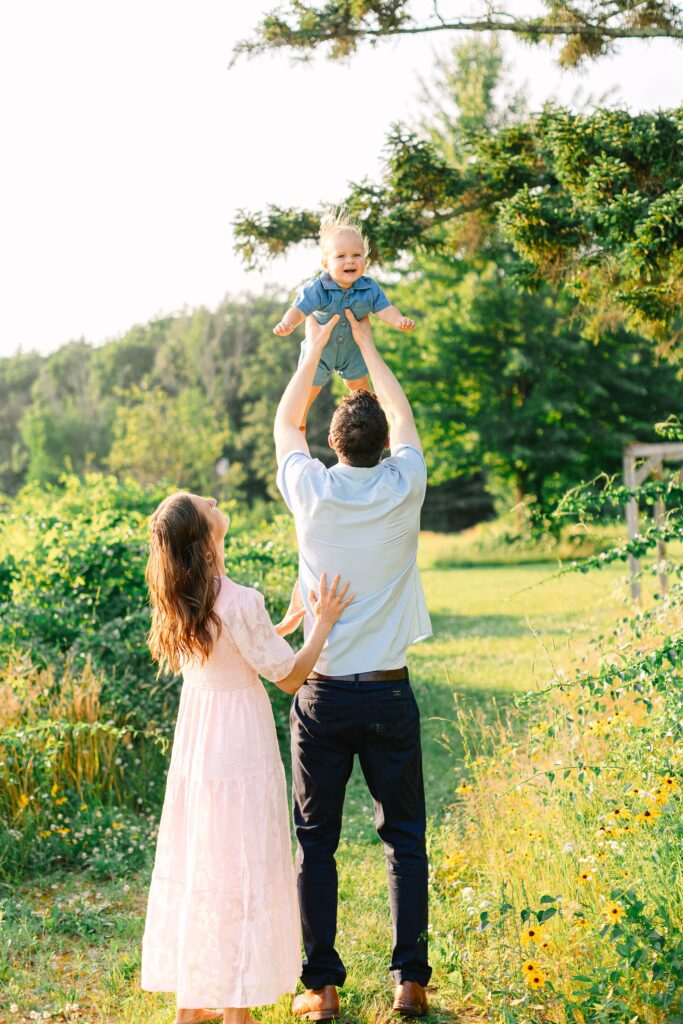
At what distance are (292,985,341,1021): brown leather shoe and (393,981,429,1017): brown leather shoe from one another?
21cm

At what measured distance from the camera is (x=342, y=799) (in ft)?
11.2

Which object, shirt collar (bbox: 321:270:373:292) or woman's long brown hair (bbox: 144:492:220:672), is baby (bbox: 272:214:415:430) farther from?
woman's long brown hair (bbox: 144:492:220:672)

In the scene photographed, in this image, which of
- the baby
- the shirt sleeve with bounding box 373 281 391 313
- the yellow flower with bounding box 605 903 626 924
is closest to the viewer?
the yellow flower with bounding box 605 903 626 924

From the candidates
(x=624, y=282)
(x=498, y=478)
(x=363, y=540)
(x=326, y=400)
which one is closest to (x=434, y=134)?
(x=498, y=478)

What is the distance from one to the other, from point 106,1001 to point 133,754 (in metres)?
2.28

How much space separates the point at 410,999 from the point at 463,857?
130 centimetres

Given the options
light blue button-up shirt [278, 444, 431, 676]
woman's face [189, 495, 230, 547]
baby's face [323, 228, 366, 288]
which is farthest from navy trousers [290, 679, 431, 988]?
baby's face [323, 228, 366, 288]

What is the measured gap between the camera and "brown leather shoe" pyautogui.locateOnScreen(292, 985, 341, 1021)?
3445 mm

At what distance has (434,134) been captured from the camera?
91.4ft

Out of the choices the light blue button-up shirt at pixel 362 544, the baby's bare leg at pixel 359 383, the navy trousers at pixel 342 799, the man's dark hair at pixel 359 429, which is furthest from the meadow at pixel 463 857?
the man's dark hair at pixel 359 429

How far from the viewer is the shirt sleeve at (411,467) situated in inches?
133

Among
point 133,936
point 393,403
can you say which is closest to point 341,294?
point 393,403

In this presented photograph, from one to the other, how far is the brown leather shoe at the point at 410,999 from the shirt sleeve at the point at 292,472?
5.49 feet

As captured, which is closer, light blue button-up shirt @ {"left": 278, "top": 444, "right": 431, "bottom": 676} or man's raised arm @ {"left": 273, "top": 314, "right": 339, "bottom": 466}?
light blue button-up shirt @ {"left": 278, "top": 444, "right": 431, "bottom": 676}
